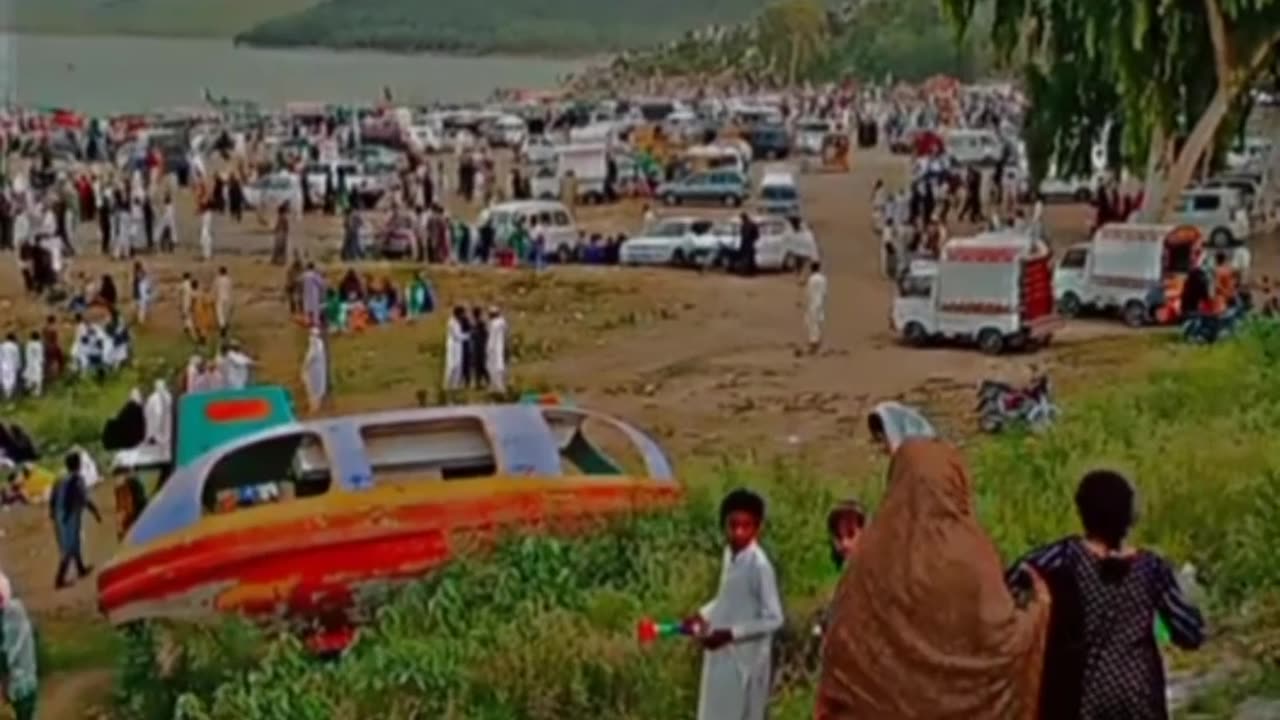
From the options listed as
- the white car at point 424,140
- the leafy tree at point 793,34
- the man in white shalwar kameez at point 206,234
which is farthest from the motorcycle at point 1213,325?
the leafy tree at point 793,34

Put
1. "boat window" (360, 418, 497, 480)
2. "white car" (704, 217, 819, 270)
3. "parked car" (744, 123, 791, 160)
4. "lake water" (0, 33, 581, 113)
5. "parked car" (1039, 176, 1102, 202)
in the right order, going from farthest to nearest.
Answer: "lake water" (0, 33, 581, 113)
"parked car" (744, 123, 791, 160)
"parked car" (1039, 176, 1102, 202)
"white car" (704, 217, 819, 270)
"boat window" (360, 418, 497, 480)

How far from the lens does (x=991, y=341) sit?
24.7 meters

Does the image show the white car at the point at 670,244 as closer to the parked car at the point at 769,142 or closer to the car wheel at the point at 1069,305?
the car wheel at the point at 1069,305

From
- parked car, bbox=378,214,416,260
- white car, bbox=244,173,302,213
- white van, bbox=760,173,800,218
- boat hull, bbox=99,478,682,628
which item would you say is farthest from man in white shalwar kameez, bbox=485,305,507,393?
white car, bbox=244,173,302,213

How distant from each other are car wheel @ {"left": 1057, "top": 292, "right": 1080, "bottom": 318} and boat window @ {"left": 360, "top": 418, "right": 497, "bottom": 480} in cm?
1445

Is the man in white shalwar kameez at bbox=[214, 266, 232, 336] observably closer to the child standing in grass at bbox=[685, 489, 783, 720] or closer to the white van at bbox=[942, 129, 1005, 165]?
the white van at bbox=[942, 129, 1005, 165]

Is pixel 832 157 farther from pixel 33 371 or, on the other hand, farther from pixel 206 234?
pixel 33 371

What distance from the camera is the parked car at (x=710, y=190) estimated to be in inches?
1681

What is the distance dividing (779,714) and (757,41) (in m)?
108

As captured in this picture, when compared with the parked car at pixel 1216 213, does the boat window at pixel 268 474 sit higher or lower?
lower

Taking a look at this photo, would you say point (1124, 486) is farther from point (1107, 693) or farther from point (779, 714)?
point (779, 714)

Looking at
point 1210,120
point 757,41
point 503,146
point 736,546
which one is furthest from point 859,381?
point 757,41

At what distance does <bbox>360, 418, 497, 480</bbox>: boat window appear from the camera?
13.3 m

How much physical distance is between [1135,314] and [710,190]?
17591 millimetres
